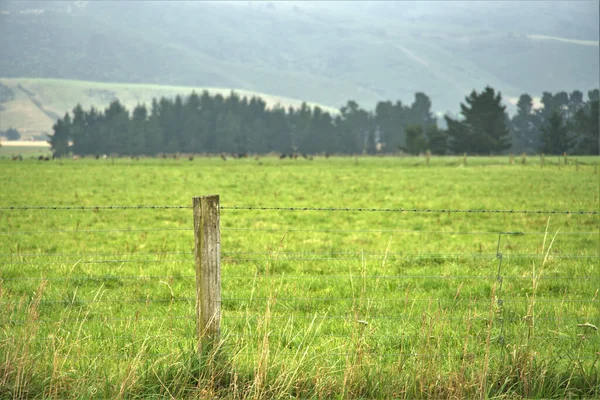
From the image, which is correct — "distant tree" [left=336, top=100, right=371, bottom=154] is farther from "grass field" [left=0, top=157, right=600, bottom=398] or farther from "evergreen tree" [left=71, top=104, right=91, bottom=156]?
"grass field" [left=0, top=157, right=600, bottom=398]

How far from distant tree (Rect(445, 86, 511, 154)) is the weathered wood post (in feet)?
381

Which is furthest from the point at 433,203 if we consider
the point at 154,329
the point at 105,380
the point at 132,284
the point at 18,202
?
the point at 105,380

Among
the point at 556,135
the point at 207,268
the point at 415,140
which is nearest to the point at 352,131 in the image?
the point at 415,140

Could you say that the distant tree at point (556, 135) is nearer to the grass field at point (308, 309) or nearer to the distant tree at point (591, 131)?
the distant tree at point (591, 131)

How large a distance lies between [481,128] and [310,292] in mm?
114092

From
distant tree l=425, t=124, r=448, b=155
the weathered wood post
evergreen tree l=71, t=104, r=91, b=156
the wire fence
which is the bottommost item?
the wire fence

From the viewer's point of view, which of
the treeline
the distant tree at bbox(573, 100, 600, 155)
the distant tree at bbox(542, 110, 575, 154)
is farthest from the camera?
the treeline

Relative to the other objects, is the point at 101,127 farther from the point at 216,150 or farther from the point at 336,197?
the point at 336,197

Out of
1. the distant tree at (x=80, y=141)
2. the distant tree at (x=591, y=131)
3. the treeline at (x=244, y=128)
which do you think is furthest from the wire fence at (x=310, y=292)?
the distant tree at (x=80, y=141)

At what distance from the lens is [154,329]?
27.9 feet

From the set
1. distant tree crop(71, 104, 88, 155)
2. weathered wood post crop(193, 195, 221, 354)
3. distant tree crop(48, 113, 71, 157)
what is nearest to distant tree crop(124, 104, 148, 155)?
distant tree crop(71, 104, 88, 155)

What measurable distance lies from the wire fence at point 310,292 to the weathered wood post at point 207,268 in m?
0.23

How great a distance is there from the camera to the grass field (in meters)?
6.24

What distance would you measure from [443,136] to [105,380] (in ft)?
393
